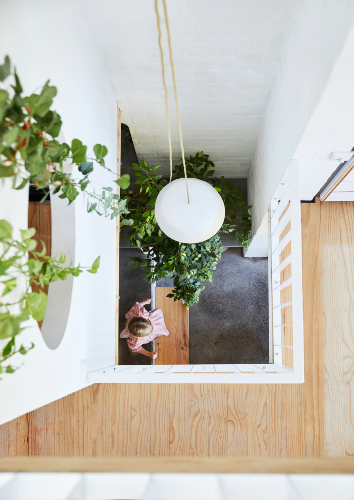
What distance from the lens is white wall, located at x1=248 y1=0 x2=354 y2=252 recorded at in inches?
47.8

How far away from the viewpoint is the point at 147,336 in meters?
3.35

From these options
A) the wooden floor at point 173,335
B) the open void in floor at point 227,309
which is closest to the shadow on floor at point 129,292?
the open void in floor at point 227,309

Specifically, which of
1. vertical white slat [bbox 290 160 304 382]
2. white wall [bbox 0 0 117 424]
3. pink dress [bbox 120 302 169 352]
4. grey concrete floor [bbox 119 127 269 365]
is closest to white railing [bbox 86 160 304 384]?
vertical white slat [bbox 290 160 304 382]

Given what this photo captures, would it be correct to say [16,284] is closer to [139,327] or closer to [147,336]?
[139,327]

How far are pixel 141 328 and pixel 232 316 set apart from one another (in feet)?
4.60

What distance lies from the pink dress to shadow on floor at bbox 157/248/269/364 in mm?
750

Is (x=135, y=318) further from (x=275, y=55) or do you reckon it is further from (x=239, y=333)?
(x=275, y=55)

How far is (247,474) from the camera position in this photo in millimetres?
908

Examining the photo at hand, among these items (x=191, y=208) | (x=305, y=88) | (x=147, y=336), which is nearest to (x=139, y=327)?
(x=147, y=336)

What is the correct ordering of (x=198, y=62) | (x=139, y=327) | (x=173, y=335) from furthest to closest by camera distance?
(x=173, y=335) → (x=139, y=327) → (x=198, y=62)

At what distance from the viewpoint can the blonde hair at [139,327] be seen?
322cm

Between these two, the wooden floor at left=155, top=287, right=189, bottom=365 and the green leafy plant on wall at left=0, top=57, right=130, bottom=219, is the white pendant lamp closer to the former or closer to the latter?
the green leafy plant on wall at left=0, top=57, right=130, bottom=219

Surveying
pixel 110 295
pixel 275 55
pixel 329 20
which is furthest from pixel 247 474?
pixel 275 55

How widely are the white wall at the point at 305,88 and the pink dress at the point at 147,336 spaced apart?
1411mm
